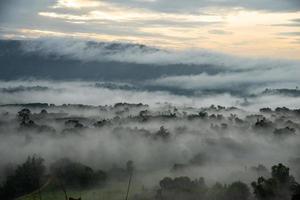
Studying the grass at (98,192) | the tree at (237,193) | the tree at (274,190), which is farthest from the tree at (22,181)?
the tree at (274,190)

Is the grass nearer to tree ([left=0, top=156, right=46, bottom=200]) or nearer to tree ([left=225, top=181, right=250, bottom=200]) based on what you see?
tree ([left=0, top=156, right=46, bottom=200])

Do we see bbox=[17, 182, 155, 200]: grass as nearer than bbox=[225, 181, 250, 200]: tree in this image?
No

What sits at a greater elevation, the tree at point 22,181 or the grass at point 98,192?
the tree at point 22,181

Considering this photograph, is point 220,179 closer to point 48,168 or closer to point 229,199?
point 229,199

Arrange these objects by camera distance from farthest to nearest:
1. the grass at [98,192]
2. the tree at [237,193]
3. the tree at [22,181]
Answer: the grass at [98,192] < the tree at [22,181] < the tree at [237,193]

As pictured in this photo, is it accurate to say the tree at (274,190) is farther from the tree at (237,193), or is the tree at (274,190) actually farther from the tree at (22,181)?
the tree at (22,181)

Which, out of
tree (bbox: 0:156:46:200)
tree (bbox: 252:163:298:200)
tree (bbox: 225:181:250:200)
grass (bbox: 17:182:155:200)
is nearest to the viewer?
tree (bbox: 252:163:298:200)

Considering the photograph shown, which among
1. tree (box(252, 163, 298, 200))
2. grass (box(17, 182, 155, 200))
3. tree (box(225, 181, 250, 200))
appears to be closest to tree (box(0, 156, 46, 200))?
grass (box(17, 182, 155, 200))

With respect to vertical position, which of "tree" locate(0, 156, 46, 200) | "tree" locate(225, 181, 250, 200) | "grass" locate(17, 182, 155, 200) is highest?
"tree" locate(225, 181, 250, 200)

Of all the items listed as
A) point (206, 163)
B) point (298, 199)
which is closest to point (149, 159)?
point (206, 163)

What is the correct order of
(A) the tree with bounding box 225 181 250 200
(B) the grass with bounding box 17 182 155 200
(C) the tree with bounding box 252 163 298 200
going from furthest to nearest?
(B) the grass with bounding box 17 182 155 200
(A) the tree with bounding box 225 181 250 200
(C) the tree with bounding box 252 163 298 200

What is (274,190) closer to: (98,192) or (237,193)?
(237,193)

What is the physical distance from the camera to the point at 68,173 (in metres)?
154

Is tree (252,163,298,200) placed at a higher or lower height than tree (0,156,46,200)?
higher
